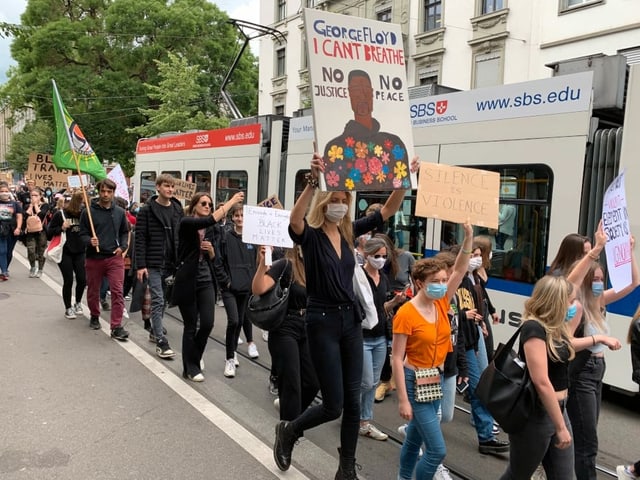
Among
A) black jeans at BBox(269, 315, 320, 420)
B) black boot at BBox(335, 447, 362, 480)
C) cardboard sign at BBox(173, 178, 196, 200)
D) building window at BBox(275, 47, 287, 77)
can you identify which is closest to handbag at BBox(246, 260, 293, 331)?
black jeans at BBox(269, 315, 320, 420)

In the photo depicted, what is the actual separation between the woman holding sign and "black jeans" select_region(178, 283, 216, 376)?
203 centimetres

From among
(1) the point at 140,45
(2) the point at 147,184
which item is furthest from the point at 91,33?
(2) the point at 147,184

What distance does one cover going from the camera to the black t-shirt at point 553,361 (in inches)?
108

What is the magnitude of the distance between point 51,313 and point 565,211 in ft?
21.2

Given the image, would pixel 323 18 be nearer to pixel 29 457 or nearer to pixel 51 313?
pixel 29 457

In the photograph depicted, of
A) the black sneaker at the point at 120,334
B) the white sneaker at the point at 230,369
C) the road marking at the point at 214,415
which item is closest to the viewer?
the road marking at the point at 214,415

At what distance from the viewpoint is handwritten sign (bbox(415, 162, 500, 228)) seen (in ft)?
12.7

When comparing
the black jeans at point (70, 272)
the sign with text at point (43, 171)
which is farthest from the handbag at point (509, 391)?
the sign with text at point (43, 171)

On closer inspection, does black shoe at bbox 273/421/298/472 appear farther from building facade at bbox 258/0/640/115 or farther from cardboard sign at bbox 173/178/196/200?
building facade at bbox 258/0/640/115

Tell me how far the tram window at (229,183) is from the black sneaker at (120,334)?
460cm

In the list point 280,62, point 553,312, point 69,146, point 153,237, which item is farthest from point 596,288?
point 280,62

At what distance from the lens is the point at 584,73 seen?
5.25 metres

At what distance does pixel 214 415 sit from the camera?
4.48 meters

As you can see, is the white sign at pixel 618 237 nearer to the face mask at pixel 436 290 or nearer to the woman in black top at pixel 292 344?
the face mask at pixel 436 290
